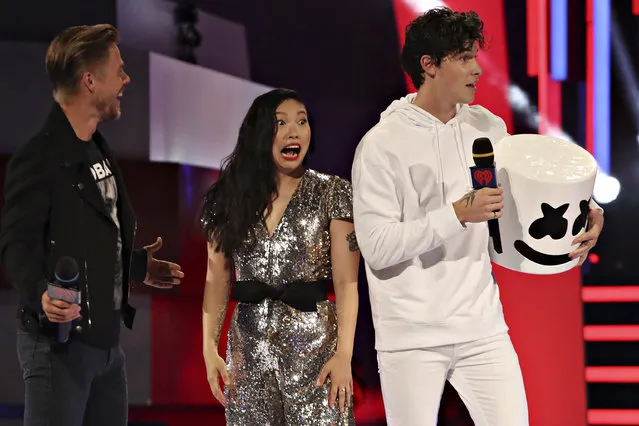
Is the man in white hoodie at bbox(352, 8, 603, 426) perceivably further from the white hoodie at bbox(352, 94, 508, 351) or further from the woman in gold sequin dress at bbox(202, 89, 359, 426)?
the woman in gold sequin dress at bbox(202, 89, 359, 426)

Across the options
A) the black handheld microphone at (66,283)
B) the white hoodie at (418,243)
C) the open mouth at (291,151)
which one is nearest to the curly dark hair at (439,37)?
the white hoodie at (418,243)

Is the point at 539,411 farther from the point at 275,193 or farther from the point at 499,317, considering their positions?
the point at 275,193

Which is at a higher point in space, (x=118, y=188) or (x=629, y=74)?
(x=629, y=74)

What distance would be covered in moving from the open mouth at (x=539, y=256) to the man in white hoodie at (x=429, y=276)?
7 cm

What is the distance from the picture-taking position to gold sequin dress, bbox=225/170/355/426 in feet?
9.67

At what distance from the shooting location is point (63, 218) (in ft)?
8.70

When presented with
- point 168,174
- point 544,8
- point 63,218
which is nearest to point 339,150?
point 168,174

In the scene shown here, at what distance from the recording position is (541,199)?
9.18ft

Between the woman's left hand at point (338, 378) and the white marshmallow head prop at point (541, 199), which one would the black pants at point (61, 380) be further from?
the white marshmallow head prop at point (541, 199)

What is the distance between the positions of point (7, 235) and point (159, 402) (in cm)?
218

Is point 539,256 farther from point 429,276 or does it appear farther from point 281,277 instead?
point 281,277

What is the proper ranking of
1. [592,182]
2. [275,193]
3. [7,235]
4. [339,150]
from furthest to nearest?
[339,150] < [275,193] < [592,182] < [7,235]

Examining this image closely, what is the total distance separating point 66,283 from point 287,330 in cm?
78

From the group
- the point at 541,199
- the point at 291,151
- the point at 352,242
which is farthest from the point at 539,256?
the point at 291,151
